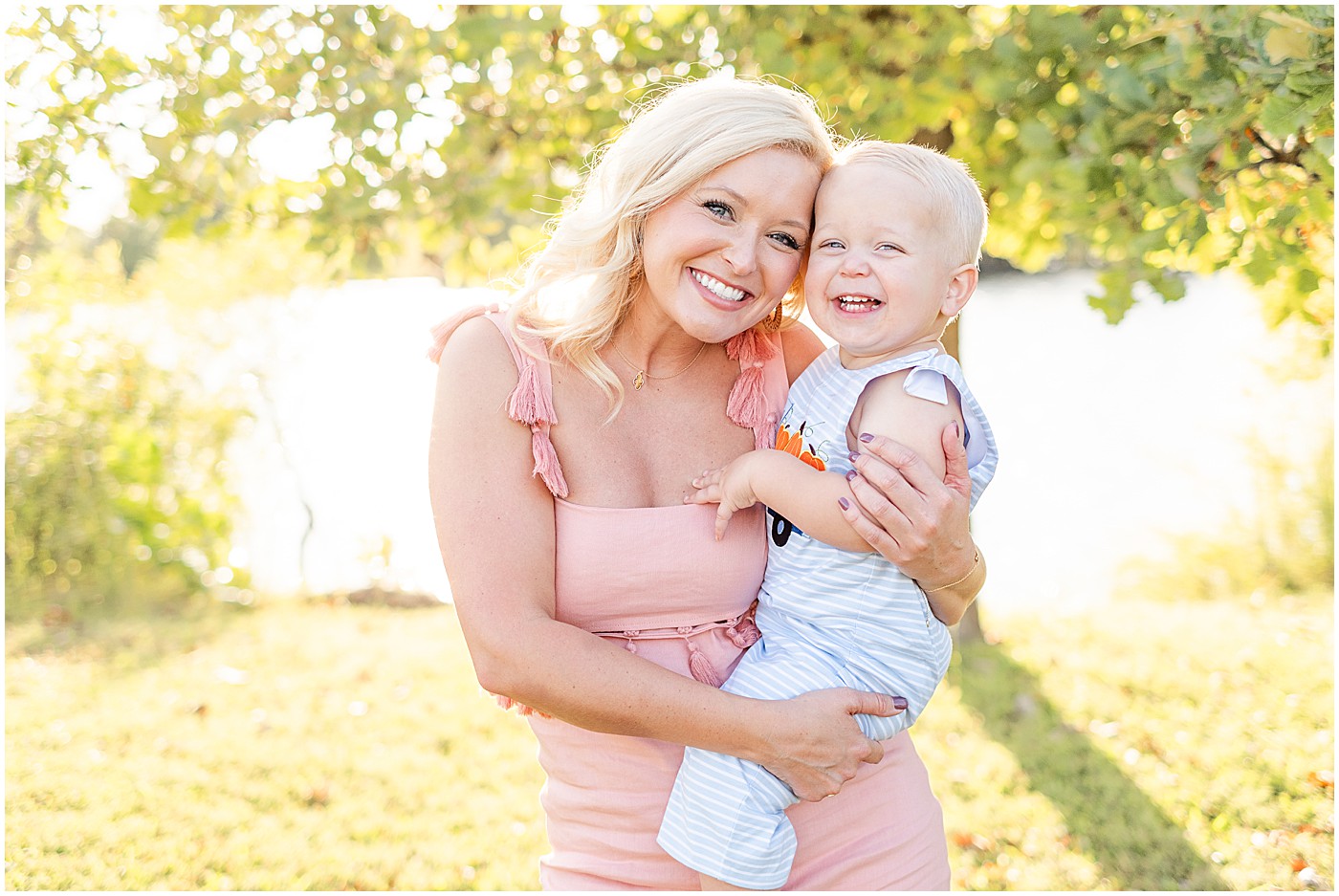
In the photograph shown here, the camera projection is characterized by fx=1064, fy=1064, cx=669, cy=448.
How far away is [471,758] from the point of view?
4.46m

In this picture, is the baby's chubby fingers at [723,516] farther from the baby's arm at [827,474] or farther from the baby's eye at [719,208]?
the baby's eye at [719,208]

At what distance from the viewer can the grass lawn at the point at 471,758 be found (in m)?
3.55

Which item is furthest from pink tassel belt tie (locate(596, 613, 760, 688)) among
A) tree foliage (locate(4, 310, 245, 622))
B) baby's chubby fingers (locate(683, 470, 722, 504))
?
tree foliage (locate(4, 310, 245, 622))

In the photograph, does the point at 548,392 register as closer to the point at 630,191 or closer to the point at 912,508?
the point at 630,191

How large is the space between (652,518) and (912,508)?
476 mm

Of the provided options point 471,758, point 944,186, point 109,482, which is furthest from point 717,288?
point 109,482

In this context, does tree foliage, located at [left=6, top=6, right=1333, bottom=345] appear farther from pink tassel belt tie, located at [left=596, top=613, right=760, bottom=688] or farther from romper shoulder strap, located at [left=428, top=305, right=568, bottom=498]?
pink tassel belt tie, located at [left=596, top=613, right=760, bottom=688]

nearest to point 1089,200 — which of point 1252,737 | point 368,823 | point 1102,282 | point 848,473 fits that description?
point 1102,282

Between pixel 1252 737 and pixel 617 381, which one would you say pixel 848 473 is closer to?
pixel 617 381

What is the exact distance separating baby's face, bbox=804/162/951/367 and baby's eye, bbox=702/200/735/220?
0.19 metres

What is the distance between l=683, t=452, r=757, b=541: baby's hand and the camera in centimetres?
198

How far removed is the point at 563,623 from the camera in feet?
6.12

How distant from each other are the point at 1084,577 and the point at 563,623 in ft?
20.0

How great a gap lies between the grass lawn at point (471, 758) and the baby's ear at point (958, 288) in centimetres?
222
